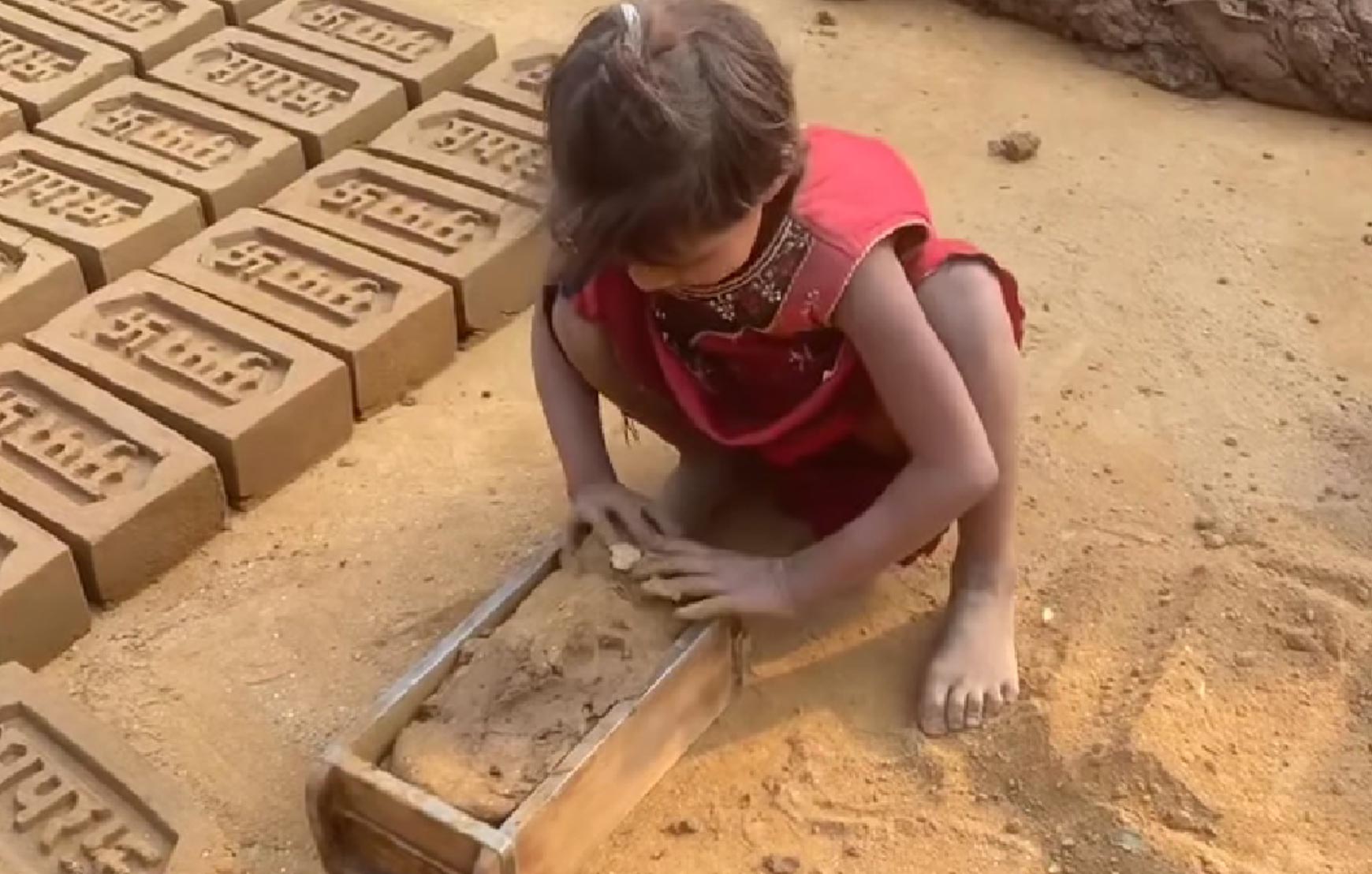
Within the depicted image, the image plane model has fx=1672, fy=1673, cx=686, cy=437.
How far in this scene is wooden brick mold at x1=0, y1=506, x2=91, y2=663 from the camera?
1775 millimetres

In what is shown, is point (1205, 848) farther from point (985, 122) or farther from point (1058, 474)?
point (985, 122)

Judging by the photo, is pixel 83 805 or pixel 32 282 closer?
pixel 83 805

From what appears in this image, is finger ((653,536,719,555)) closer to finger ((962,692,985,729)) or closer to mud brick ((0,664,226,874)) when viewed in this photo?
finger ((962,692,985,729))

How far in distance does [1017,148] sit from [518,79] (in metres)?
0.77

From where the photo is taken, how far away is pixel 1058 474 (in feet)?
6.54

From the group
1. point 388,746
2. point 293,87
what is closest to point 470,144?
point 293,87

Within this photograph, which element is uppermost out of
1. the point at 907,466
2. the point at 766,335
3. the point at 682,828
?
the point at 766,335

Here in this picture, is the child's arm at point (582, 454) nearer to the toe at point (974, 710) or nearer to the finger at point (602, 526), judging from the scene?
the finger at point (602, 526)

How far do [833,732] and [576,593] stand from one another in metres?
0.31

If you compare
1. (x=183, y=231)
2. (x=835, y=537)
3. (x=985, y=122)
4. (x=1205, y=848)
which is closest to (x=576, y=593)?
(x=835, y=537)

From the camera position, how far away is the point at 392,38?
270 cm

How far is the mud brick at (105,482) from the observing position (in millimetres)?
1872

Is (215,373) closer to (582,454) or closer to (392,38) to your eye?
(582,454)

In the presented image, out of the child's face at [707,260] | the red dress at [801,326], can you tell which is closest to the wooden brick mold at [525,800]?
the red dress at [801,326]
